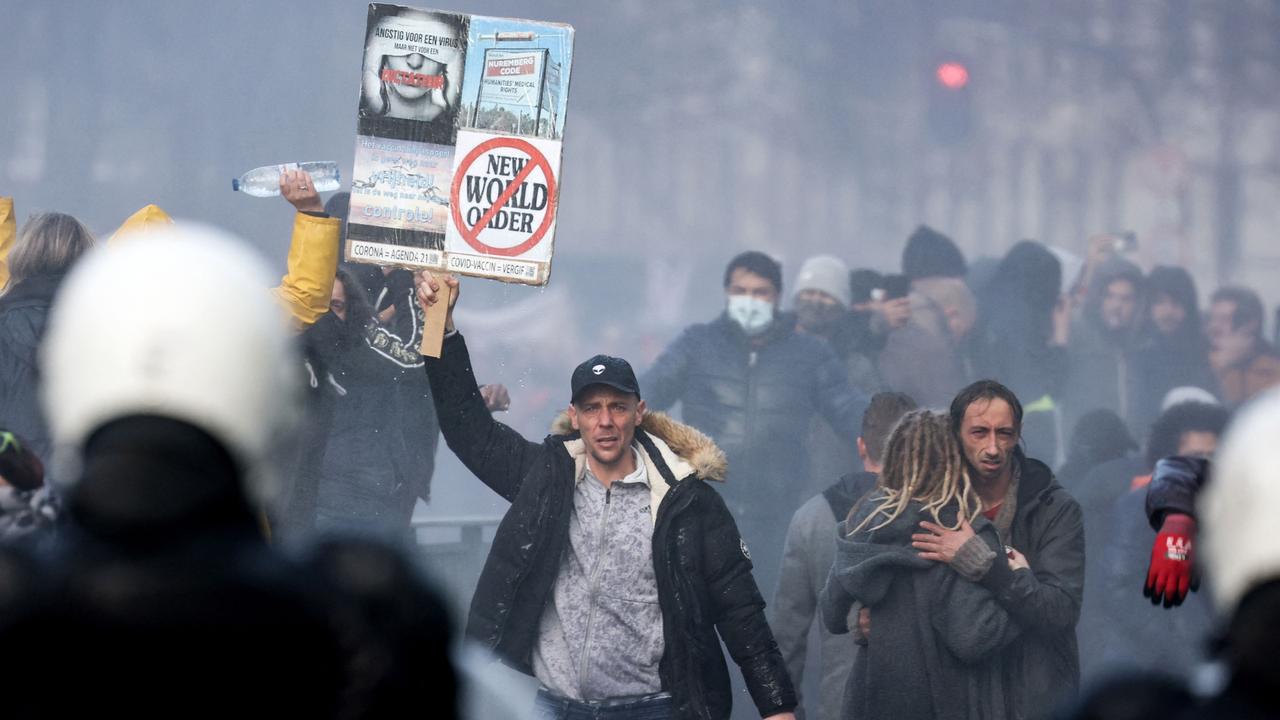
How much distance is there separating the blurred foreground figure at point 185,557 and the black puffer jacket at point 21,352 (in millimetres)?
3131

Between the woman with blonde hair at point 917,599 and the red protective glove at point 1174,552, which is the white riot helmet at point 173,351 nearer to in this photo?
the red protective glove at point 1174,552

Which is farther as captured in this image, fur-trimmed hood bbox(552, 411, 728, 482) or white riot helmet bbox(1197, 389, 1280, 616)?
fur-trimmed hood bbox(552, 411, 728, 482)

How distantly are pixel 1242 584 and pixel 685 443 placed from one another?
2745 mm

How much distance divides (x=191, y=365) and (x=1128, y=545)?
16.2 feet

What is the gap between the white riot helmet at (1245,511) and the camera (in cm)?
81

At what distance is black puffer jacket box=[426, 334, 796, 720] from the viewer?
3326 millimetres

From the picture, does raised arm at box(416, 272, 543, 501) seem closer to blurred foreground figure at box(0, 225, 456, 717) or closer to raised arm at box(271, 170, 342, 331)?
raised arm at box(271, 170, 342, 331)

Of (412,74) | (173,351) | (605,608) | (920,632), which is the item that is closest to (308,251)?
(412,74)

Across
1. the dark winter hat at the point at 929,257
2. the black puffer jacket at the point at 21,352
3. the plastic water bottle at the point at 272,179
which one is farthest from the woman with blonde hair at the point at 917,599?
the dark winter hat at the point at 929,257

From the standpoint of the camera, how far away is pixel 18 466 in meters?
1.93

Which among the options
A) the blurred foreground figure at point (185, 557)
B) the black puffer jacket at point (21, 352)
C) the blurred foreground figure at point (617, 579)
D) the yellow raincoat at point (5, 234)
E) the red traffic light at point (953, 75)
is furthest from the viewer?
the red traffic light at point (953, 75)

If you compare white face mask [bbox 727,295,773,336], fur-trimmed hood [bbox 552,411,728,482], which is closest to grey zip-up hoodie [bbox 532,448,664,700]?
fur-trimmed hood [bbox 552,411,728,482]

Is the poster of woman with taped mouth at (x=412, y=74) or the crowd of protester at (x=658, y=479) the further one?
the poster of woman with taped mouth at (x=412, y=74)

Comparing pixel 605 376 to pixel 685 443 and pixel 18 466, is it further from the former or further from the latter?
pixel 18 466
